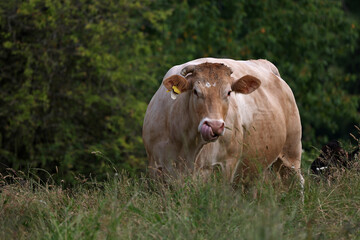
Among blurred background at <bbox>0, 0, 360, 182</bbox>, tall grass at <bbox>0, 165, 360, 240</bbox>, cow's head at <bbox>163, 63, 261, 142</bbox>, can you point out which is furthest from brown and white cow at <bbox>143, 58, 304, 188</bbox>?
blurred background at <bbox>0, 0, 360, 182</bbox>

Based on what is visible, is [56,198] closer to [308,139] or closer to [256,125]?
[256,125]

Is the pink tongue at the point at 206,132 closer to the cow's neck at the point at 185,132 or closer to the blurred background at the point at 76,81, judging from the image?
the cow's neck at the point at 185,132

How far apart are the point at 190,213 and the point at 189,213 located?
0.05 m

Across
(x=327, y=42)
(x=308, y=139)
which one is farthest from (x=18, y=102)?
(x=327, y=42)

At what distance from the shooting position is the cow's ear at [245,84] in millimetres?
5797

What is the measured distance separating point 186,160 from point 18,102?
23.0 feet

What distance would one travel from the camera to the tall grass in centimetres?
397

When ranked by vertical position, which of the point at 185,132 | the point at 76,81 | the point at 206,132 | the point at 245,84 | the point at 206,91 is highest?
the point at 206,91

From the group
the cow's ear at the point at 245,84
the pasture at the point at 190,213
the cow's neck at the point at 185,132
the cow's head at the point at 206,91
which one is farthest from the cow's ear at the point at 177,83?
the pasture at the point at 190,213

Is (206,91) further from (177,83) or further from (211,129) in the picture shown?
(211,129)

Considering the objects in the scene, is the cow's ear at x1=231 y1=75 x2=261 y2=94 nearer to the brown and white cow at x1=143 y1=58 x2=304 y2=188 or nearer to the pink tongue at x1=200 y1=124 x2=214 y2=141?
the brown and white cow at x1=143 y1=58 x2=304 y2=188

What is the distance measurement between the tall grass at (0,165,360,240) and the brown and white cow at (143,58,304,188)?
38 cm

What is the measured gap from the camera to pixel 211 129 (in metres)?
5.17

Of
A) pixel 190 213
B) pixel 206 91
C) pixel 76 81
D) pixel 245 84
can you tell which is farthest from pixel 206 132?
pixel 76 81
